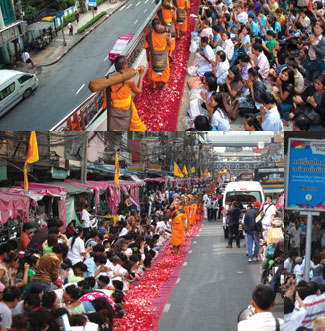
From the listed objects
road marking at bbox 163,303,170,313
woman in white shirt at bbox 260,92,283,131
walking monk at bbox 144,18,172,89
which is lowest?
road marking at bbox 163,303,170,313

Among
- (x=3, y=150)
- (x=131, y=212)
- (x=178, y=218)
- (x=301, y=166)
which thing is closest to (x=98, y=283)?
(x=131, y=212)

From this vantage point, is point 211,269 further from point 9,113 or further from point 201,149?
point 9,113

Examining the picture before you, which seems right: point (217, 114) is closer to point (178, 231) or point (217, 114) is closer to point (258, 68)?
point (178, 231)

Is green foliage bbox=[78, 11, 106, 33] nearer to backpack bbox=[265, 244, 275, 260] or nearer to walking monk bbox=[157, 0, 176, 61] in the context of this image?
walking monk bbox=[157, 0, 176, 61]

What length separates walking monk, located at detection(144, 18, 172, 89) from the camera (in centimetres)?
570

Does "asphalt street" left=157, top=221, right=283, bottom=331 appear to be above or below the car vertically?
below

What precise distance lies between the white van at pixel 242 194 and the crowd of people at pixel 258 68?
2.56ft

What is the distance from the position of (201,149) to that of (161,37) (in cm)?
186

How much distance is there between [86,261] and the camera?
4191mm

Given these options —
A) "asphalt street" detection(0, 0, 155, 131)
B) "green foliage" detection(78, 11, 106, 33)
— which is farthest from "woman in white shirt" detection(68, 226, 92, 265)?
"green foliage" detection(78, 11, 106, 33)

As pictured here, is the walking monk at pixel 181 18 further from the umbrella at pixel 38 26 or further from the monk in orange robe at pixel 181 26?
the umbrella at pixel 38 26

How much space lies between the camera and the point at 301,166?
13.8 feet

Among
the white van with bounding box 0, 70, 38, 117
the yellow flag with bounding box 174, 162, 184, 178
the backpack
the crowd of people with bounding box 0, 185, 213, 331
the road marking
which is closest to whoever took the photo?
the crowd of people with bounding box 0, 185, 213, 331

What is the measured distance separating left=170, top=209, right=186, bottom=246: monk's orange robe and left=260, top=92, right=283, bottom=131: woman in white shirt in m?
1.34
